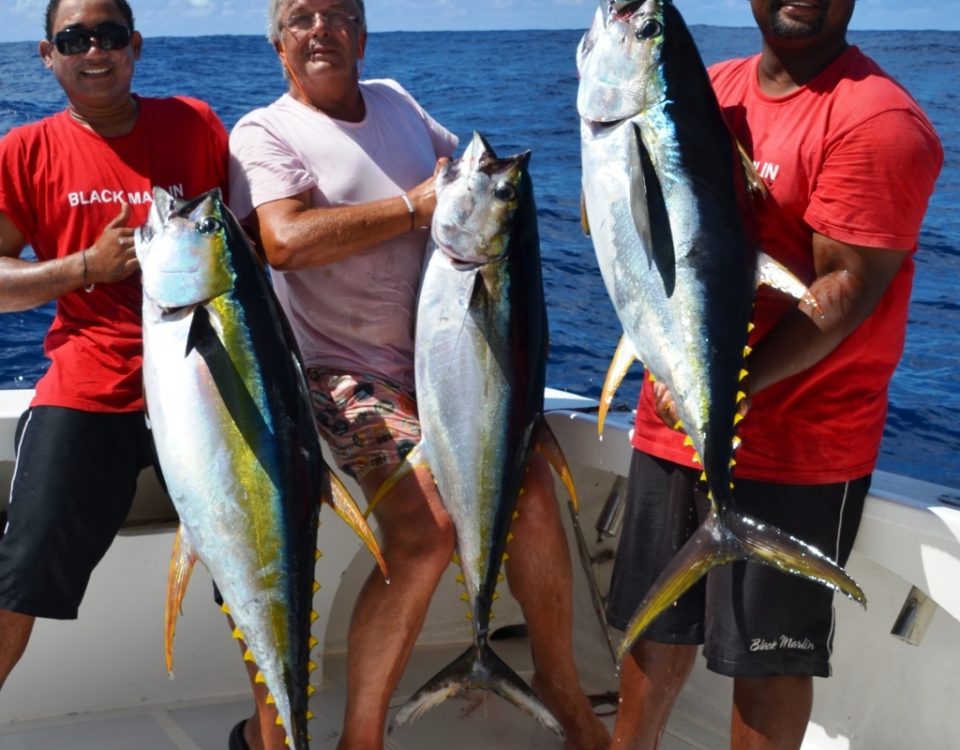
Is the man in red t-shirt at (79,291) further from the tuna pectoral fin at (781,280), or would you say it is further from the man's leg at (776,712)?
the man's leg at (776,712)

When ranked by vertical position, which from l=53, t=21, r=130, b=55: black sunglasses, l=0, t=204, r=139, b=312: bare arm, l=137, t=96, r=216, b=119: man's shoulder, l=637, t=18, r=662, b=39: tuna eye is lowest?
l=0, t=204, r=139, b=312: bare arm

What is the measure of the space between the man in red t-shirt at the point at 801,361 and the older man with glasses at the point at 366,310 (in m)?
0.37

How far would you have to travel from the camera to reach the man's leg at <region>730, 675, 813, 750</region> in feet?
8.16

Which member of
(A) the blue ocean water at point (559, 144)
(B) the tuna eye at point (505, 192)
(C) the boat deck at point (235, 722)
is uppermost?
(B) the tuna eye at point (505, 192)

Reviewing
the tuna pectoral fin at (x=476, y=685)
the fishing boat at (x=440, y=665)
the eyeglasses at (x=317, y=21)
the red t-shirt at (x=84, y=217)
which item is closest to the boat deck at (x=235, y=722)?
the fishing boat at (x=440, y=665)

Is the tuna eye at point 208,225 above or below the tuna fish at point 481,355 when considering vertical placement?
above

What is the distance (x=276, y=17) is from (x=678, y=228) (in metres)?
1.27

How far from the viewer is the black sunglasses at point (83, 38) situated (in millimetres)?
2734

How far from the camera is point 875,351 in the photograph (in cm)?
239

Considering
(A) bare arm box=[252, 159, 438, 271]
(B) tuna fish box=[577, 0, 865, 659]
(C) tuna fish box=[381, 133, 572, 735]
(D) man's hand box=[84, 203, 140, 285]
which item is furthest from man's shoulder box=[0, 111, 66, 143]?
(B) tuna fish box=[577, 0, 865, 659]

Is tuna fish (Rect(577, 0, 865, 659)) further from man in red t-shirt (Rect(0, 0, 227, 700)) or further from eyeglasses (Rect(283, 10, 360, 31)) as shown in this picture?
man in red t-shirt (Rect(0, 0, 227, 700))

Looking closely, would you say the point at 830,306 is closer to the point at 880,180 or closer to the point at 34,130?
the point at 880,180

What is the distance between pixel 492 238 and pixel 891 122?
0.86m

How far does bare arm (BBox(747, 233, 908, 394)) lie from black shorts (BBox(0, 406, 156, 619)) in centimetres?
145
